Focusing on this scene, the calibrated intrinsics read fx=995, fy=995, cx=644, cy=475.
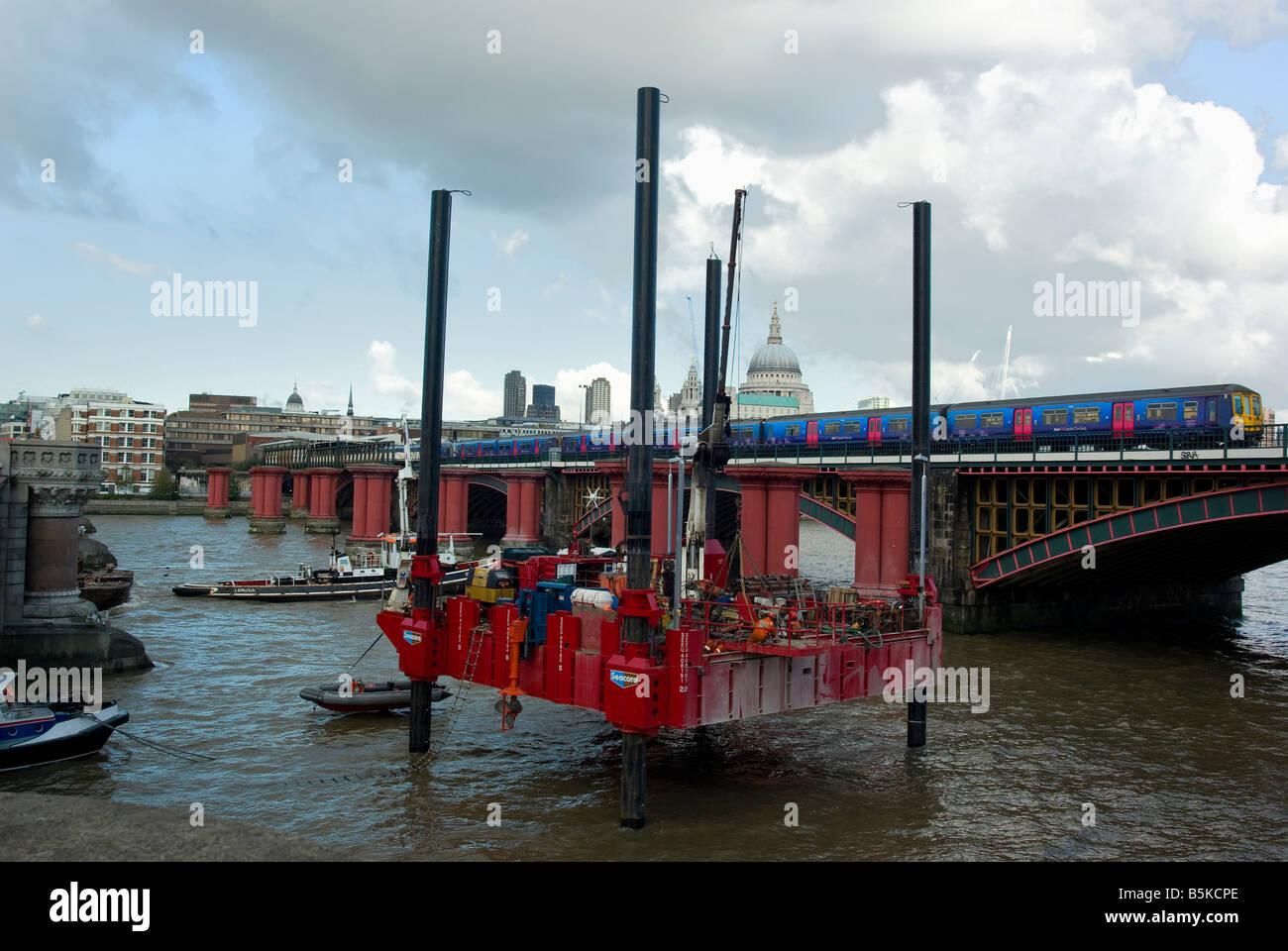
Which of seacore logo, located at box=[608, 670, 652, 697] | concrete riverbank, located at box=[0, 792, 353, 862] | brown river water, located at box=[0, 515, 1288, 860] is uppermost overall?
seacore logo, located at box=[608, 670, 652, 697]

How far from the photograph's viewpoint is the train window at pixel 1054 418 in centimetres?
4478

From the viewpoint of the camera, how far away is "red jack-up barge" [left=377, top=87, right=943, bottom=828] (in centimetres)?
1714

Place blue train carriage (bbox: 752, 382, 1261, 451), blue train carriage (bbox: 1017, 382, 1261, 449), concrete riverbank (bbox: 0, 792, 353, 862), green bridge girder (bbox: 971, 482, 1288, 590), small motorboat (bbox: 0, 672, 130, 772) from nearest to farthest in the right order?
concrete riverbank (bbox: 0, 792, 353, 862)
small motorboat (bbox: 0, 672, 130, 772)
green bridge girder (bbox: 971, 482, 1288, 590)
blue train carriage (bbox: 1017, 382, 1261, 449)
blue train carriage (bbox: 752, 382, 1261, 451)

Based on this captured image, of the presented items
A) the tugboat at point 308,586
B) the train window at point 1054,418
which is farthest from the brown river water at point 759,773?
the tugboat at point 308,586

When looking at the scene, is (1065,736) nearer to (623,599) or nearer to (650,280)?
(623,599)

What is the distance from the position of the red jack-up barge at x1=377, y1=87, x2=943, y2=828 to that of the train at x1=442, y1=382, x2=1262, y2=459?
818cm

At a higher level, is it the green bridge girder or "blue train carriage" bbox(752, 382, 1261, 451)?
"blue train carriage" bbox(752, 382, 1261, 451)

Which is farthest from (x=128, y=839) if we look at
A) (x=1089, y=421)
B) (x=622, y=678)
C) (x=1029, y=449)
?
(x=1089, y=421)

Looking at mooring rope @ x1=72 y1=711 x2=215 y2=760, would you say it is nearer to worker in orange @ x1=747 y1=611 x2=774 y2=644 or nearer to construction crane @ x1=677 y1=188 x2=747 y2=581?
construction crane @ x1=677 y1=188 x2=747 y2=581

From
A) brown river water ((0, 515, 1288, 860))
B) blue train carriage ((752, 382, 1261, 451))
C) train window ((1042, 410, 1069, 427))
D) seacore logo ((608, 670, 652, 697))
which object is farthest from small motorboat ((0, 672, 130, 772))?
train window ((1042, 410, 1069, 427))

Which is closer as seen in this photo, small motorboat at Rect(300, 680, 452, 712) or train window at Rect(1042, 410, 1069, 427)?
small motorboat at Rect(300, 680, 452, 712)

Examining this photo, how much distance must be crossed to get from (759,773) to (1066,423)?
29379mm

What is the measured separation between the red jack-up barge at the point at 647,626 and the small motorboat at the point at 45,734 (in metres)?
6.98

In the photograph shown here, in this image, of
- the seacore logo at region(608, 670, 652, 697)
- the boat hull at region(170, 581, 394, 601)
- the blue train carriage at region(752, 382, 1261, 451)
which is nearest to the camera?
the seacore logo at region(608, 670, 652, 697)
